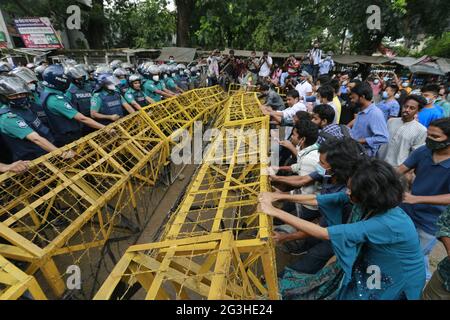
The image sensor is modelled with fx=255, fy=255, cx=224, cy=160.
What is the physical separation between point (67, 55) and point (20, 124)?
58.5 feet

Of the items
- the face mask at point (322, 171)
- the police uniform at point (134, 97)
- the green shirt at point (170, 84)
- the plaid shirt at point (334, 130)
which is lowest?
the green shirt at point (170, 84)

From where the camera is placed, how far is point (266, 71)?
1141 cm

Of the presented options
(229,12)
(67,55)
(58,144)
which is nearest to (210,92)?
(58,144)

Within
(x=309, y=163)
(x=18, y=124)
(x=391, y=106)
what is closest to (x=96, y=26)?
(x=18, y=124)

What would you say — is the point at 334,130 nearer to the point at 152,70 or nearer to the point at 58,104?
the point at 58,104

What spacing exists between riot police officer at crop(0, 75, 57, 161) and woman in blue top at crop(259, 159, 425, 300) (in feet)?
10.2

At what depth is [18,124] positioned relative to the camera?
9.62 feet

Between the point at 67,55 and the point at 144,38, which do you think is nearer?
the point at 67,55

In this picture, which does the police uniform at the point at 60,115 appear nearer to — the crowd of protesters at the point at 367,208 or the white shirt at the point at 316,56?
the crowd of protesters at the point at 367,208

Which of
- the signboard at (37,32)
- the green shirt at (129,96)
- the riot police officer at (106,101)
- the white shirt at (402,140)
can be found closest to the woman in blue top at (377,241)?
the white shirt at (402,140)

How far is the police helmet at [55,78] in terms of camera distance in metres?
3.89
